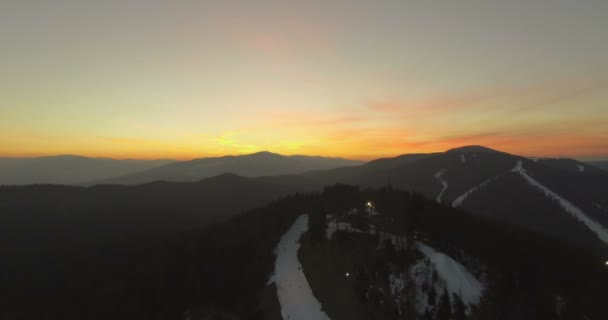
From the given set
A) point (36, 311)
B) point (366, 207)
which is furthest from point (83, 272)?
point (366, 207)

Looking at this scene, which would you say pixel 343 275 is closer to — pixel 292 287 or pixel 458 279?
pixel 292 287

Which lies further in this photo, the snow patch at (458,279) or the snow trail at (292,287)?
the snow patch at (458,279)

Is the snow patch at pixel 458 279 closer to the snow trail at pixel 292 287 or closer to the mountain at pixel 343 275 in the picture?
the mountain at pixel 343 275

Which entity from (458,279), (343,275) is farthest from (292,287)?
(458,279)

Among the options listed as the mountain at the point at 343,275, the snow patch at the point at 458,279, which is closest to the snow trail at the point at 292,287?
the mountain at the point at 343,275

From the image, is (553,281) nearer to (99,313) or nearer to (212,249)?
(212,249)
